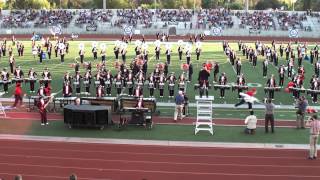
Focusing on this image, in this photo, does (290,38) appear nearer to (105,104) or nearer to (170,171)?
(105,104)

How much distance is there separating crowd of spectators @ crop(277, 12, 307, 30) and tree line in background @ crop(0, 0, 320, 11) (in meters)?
20.5

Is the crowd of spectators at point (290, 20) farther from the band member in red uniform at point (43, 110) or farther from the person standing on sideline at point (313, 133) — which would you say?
the person standing on sideline at point (313, 133)

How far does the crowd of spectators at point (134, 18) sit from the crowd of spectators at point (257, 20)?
12240 mm

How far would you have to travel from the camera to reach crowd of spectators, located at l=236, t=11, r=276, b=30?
2704 inches

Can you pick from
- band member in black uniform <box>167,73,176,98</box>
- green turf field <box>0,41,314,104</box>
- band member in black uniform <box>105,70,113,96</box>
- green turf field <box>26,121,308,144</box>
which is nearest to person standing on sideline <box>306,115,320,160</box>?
green turf field <box>26,121,308,144</box>

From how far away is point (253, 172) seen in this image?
14141 mm

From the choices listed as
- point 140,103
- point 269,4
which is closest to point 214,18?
point 269,4

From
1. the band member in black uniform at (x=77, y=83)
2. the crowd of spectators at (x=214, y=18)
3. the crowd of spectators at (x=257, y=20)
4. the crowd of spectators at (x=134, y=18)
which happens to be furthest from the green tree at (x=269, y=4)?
the band member in black uniform at (x=77, y=83)

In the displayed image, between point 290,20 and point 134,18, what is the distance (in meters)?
20.8

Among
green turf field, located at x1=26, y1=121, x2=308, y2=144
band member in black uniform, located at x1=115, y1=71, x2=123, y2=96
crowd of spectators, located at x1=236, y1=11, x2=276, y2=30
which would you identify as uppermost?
crowd of spectators, located at x1=236, y1=11, x2=276, y2=30

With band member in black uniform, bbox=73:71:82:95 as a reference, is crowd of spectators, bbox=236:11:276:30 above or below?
above

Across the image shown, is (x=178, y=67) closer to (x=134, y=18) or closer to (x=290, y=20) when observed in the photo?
(x=134, y=18)

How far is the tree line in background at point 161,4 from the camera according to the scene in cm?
9106

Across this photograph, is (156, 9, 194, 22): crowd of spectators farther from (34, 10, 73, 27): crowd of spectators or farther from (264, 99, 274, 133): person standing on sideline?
(264, 99, 274, 133): person standing on sideline
